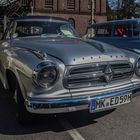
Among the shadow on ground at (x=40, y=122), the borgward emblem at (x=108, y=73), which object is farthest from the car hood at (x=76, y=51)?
the shadow on ground at (x=40, y=122)

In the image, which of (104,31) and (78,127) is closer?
(78,127)

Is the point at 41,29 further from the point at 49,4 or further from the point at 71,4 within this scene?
the point at 71,4

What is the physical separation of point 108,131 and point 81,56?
3.79ft

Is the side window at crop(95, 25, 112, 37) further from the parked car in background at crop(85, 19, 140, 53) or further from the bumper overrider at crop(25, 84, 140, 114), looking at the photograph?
the bumper overrider at crop(25, 84, 140, 114)

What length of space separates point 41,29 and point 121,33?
258 inches

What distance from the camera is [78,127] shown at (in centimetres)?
473

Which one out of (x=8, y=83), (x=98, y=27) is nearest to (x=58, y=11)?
(x=98, y=27)

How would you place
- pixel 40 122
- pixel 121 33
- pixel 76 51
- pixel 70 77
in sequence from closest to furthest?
pixel 70 77
pixel 76 51
pixel 40 122
pixel 121 33

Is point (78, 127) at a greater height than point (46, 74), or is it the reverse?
point (46, 74)

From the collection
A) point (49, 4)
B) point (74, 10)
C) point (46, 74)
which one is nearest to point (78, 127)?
point (46, 74)

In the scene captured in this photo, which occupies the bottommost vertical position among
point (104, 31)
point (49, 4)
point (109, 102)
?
point (109, 102)

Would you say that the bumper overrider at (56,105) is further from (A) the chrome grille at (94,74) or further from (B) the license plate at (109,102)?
(A) the chrome grille at (94,74)

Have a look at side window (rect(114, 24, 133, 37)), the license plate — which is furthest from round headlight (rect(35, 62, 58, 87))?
side window (rect(114, 24, 133, 37))

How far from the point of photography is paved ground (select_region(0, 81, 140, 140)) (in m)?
4.38
